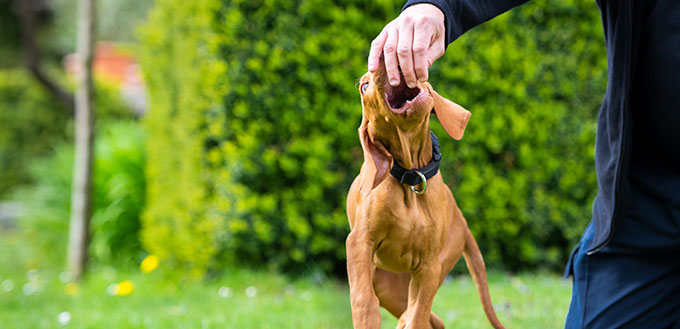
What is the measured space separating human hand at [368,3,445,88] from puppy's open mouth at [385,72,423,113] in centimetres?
4

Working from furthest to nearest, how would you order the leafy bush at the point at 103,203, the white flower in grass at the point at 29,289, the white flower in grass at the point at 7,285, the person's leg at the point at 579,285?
the leafy bush at the point at 103,203 → the white flower in grass at the point at 7,285 → the white flower in grass at the point at 29,289 → the person's leg at the point at 579,285

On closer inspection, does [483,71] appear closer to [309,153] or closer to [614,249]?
[309,153]

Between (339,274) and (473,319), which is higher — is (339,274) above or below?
below

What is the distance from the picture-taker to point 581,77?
209 inches

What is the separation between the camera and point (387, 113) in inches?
57.2

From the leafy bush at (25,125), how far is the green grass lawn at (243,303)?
5884 mm

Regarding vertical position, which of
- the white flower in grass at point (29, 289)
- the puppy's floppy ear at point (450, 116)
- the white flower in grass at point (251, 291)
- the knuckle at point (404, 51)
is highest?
the knuckle at point (404, 51)

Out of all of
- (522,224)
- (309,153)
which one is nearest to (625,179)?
(309,153)

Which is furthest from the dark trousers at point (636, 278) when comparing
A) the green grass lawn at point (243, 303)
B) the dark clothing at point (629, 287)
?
the green grass lawn at point (243, 303)

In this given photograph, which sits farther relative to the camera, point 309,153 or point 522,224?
point 522,224

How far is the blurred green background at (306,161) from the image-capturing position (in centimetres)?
470

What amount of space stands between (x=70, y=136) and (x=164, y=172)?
5906mm

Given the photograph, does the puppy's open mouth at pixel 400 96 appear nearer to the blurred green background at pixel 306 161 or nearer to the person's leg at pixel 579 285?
the person's leg at pixel 579 285

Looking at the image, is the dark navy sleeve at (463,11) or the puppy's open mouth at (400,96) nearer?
the puppy's open mouth at (400,96)
